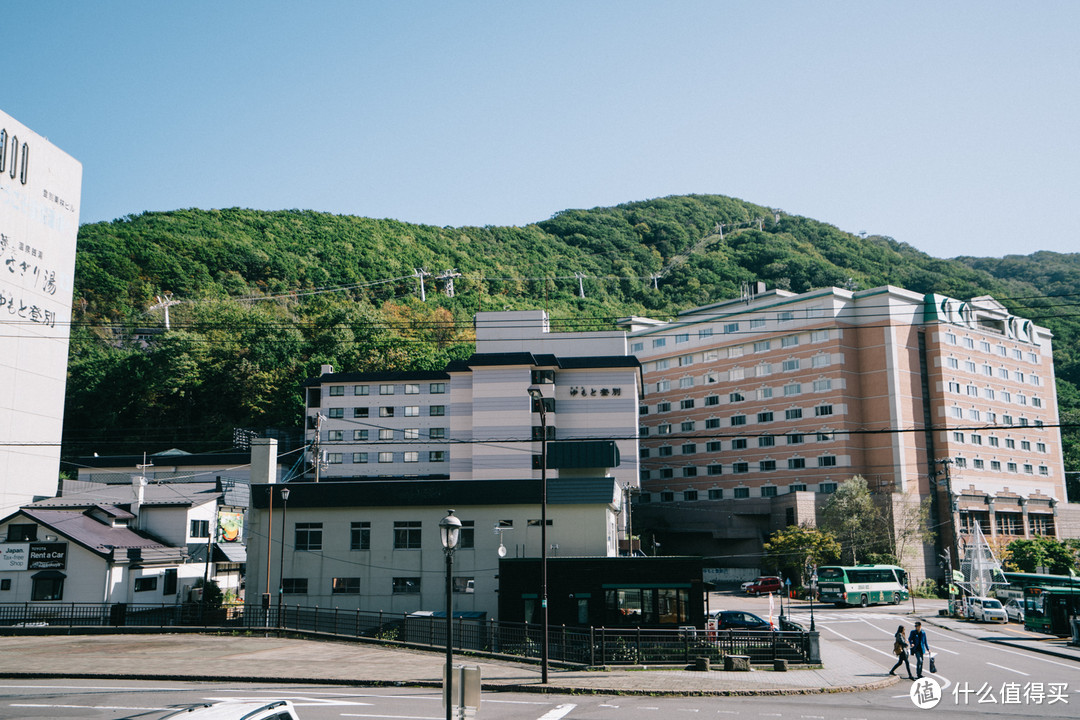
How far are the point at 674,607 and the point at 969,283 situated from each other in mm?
137269

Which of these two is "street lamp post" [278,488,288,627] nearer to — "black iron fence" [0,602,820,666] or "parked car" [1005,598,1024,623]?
"black iron fence" [0,602,820,666]

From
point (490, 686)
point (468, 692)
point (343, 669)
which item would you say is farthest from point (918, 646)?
point (468, 692)

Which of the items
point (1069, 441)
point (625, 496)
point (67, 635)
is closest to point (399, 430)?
point (625, 496)

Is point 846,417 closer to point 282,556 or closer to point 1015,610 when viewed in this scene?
point 1015,610

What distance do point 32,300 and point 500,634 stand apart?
43.0 metres

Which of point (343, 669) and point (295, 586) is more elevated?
point (295, 586)

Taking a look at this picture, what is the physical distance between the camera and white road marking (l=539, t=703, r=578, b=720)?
1831 cm

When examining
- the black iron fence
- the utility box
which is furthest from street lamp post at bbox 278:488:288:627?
the utility box

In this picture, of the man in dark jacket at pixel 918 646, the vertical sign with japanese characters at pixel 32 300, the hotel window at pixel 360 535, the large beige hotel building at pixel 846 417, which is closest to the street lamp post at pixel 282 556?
the hotel window at pixel 360 535

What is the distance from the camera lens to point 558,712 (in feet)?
62.4

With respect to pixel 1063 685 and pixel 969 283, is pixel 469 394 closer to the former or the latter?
pixel 1063 685

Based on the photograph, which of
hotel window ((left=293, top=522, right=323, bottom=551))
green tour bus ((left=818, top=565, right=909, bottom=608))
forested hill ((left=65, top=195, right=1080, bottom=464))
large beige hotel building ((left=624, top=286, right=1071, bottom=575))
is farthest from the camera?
forested hill ((left=65, top=195, right=1080, bottom=464))

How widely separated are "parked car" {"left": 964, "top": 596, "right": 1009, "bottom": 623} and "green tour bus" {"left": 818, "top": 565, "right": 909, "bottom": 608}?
10.7 metres

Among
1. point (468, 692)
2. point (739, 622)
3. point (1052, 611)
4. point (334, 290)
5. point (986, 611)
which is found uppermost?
point (334, 290)
